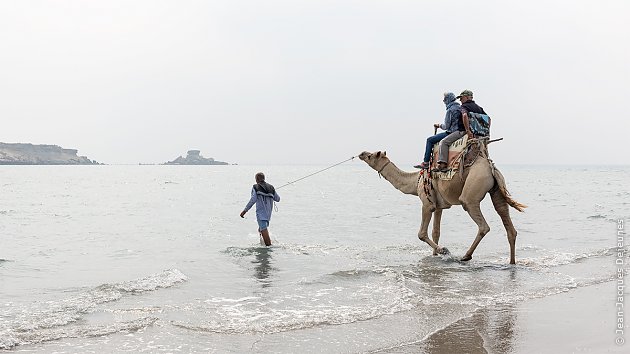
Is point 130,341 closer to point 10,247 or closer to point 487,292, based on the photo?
point 487,292

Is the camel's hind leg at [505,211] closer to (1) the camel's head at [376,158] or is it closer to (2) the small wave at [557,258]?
(2) the small wave at [557,258]

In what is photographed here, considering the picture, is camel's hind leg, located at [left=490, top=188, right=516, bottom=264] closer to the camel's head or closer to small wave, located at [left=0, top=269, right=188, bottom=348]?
the camel's head

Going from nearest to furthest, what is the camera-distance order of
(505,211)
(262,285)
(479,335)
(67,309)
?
(479,335), (67,309), (262,285), (505,211)

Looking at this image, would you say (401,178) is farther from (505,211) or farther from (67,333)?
(67,333)

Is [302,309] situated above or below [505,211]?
below

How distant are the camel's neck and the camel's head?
0.12 m

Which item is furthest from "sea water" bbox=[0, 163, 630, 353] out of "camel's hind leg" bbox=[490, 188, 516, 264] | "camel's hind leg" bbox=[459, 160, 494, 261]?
"camel's hind leg" bbox=[459, 160, 494, 261]

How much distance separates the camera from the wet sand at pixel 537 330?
19.8 feet

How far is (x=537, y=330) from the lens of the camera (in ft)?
22.1

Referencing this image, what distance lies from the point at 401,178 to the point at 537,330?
692 centimetres

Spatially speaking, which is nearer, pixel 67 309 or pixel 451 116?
pixel 67 309

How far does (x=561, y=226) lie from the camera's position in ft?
70.0

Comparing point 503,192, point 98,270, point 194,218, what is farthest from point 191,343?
point 194,218

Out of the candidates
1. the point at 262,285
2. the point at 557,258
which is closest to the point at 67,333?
the point at 262,285
